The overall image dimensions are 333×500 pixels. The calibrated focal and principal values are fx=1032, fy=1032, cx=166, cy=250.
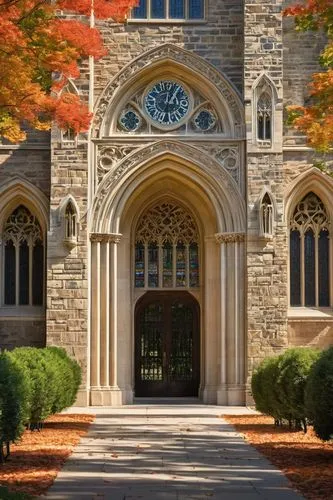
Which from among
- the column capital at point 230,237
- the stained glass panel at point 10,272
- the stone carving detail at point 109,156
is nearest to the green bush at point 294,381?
the column capital at point 230,237

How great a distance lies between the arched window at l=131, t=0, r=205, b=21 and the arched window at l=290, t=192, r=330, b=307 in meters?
5.54

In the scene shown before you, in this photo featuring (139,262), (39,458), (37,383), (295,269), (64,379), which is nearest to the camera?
(39,458)

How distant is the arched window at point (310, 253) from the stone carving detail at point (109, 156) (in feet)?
15.3

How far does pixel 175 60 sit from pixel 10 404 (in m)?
14.9

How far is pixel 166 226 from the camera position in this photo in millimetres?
27578

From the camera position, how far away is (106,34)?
1031 inches

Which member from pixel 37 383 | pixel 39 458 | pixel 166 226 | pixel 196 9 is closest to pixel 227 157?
pixel 166 226

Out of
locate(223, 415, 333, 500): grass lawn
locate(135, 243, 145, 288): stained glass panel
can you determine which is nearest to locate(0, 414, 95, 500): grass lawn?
locate(223, 415, 333, 500): grass lawn

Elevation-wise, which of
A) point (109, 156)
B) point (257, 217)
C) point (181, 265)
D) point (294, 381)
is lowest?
point (294, 381)

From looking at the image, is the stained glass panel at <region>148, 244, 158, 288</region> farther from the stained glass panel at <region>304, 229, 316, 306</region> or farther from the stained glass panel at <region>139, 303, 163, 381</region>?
the stained glass panel at <region>304, 229, 316, 306</region>

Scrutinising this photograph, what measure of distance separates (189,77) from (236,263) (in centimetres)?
491

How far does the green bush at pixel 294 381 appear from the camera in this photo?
17094 millimetres

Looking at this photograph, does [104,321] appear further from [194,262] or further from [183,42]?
[183,42]

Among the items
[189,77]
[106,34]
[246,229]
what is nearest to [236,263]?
[246,229]
